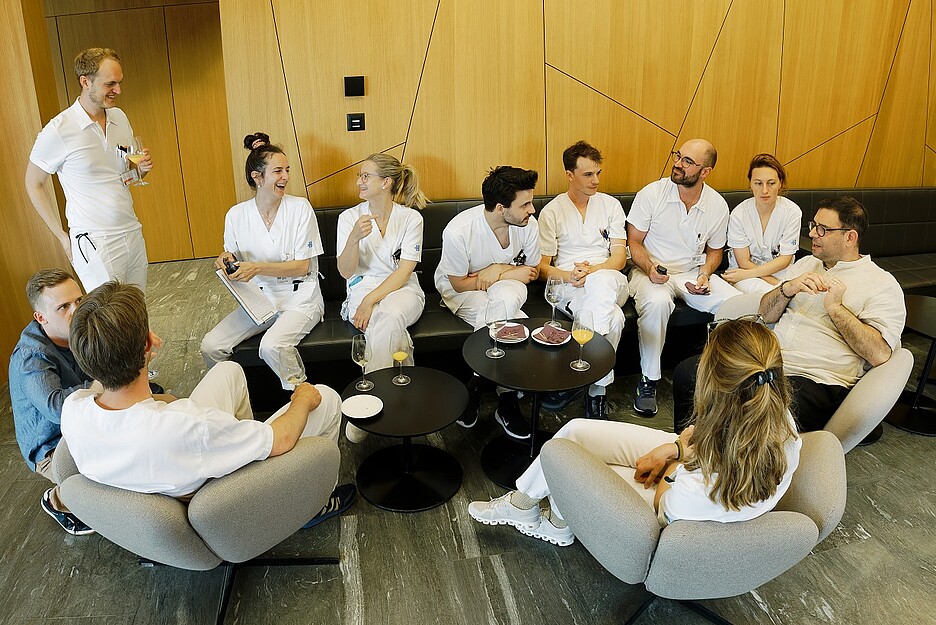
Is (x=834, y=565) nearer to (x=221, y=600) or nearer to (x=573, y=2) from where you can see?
(x=221, y=600)

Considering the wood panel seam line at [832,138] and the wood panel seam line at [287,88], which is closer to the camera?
the wood panel seam line at [287,88]

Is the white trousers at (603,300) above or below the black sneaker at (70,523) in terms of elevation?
above

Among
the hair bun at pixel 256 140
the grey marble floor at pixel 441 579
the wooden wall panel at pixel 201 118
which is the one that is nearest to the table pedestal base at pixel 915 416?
the grey marble floor at pixel 441 579

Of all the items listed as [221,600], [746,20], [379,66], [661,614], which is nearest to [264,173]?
[379,66]

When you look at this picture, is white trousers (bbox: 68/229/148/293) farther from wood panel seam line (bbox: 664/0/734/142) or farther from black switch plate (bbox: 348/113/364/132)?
wood panel seam line (bbox: 664/0/734/142)

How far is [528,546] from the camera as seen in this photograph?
2584mm

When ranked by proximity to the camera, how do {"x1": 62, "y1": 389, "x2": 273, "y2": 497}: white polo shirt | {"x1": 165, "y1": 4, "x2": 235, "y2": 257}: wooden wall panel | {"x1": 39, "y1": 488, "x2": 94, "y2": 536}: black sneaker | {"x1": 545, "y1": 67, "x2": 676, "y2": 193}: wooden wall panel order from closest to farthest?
{"x1": 62, "y1": 389, "x2": 273, "y2": 497}: white polo shirt < {"x1": 39, "y1": 488, "x2": 94, "y2": 536}: black sneaker < {"x1": 545, "y1": 67, "x2": 676, "y2": 193}: wooden wall panel < {"x1": 165, "y1": 4, "x2": 235, "y2": 257}: wooden wall panel

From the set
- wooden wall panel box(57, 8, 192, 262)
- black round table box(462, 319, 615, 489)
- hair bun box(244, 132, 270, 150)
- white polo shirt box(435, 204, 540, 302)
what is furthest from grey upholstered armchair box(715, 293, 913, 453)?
wooden wall panel box(57, 8, 192, 262)

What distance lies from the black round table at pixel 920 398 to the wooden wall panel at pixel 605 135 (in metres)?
1.87

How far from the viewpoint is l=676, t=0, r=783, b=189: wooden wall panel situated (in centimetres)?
457

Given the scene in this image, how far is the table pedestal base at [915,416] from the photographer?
3.39 metres

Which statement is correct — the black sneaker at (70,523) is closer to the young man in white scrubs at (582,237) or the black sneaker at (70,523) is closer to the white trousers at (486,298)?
the white trousers at (486,298)

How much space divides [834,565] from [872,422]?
0.59 metres

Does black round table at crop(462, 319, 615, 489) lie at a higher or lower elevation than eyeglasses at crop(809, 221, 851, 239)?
lower
